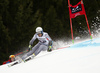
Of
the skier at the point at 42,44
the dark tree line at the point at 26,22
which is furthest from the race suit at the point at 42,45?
the dark tree line at the point at 26,22

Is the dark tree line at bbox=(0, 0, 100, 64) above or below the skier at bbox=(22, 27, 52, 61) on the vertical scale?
above

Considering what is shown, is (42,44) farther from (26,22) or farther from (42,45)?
(26,22)

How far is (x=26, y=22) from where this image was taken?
10500 mm

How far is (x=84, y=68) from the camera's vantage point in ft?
8.98

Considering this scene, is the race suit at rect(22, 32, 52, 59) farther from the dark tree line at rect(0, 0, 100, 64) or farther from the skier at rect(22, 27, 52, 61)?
the dark tree line at rect(0, 0, 100, 64)

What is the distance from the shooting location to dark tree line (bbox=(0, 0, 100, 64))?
30.1 ft

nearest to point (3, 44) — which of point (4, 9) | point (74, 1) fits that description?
point (4, 9)

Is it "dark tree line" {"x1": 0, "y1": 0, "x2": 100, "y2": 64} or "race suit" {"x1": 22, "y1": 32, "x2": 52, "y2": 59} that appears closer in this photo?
"race suit" {"x1": 22, "y1": 32, "x2": 52, "y2": 59}

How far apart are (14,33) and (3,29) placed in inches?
37.9

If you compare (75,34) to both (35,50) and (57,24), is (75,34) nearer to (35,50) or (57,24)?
(57,24)

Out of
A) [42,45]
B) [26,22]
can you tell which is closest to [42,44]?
[42,45]

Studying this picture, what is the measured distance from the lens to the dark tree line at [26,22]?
30.1ft

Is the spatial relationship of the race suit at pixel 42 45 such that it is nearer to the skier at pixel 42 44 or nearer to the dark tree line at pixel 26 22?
the skier at pixel 42 44

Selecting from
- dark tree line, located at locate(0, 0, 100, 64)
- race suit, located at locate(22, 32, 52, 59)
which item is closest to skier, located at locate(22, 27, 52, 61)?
race suit, located at locate(22, 32, 52, 59)
